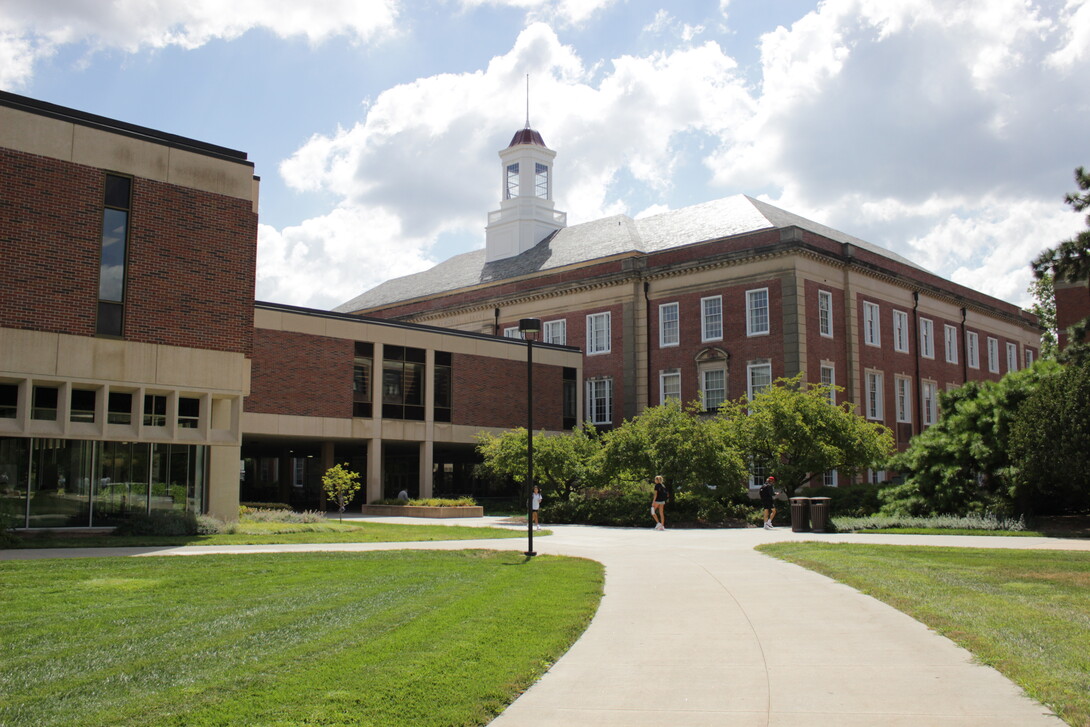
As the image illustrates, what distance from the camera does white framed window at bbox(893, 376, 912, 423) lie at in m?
47.8

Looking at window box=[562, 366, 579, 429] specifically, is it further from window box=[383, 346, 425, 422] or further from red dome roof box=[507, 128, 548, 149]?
red dome roof box=[507, 128, 548, 149]

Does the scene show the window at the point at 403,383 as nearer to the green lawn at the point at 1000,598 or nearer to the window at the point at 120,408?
the window at the point at 120,408

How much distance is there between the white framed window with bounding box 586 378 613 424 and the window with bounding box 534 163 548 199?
16.3m

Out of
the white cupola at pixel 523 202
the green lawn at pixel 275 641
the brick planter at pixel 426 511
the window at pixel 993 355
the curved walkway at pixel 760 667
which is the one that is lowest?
the brick planter at pixel 426 511

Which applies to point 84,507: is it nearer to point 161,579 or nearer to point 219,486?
point 219,486

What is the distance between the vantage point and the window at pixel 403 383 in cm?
4100

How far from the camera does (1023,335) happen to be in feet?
204

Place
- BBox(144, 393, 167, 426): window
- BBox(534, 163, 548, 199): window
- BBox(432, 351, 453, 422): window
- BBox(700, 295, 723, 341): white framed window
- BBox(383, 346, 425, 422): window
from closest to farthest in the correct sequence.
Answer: BBox(144, 393, 167, 426): window < BBox(383, 346, 425, 422): window < BBox(432, 351, 453, 422): window < BBox(700, 295, 723, 341): white framed window < BBox(534, 163, 548, 199): window

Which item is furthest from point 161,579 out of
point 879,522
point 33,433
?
point 879,522

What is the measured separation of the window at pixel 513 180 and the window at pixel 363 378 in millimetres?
23707

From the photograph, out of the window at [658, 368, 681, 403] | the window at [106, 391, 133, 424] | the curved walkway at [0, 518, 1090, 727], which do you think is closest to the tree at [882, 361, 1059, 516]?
the curved walkway at [0, 518, 1090, 727]

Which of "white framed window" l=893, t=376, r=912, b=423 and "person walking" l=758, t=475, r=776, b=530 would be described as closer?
"person walking" l=758, t=475, r=776, b=530

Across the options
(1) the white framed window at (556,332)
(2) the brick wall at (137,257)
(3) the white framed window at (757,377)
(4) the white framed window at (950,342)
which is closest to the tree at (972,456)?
(3) the white framed window at (757,377)

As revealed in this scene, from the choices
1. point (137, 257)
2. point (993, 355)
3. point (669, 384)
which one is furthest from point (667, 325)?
point (137, 257)
